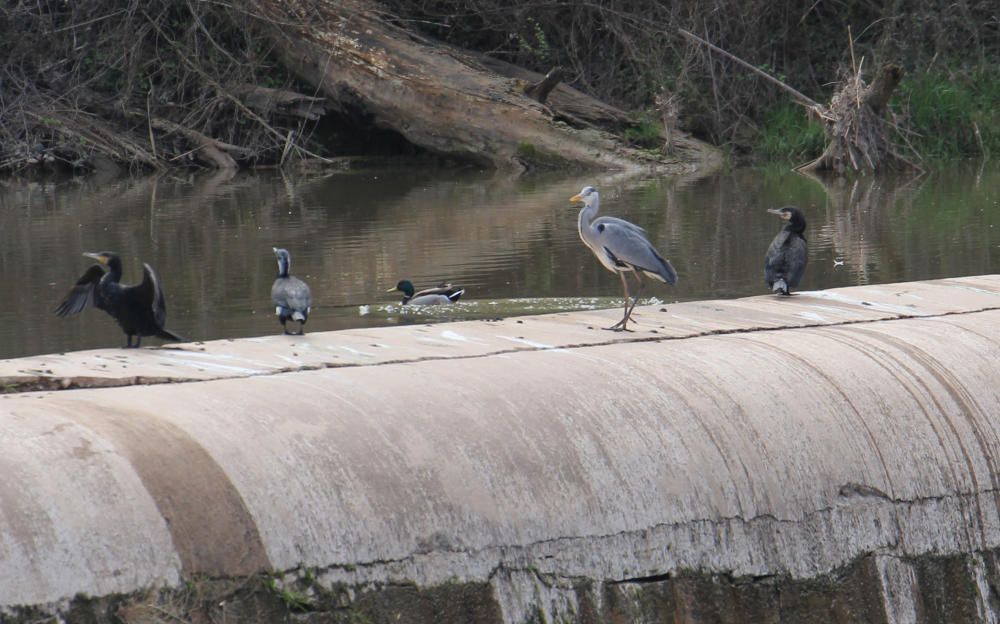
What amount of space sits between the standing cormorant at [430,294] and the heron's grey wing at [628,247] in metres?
3.66

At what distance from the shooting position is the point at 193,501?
4.19 meters

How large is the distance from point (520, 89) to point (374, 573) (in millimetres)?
15838

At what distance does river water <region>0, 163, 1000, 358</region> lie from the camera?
10523 mm

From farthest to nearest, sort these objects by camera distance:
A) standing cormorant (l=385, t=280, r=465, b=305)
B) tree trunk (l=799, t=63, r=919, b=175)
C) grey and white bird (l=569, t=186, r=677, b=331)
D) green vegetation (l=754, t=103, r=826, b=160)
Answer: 1. green vegetation (l=754, t=103, r=826, b=160)
2. tree trunk (l=799, t=63, r=919, b=175)
3. standing cormorant (l=385, t=280, r=465, b=305)
4. grey and white bird (l=569, t=186, r=677, b=331)

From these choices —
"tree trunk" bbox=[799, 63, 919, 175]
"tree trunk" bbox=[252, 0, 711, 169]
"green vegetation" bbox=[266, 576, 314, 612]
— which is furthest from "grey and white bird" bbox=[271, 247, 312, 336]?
"tree trunk" bbox=[799, 63, 919, 175]

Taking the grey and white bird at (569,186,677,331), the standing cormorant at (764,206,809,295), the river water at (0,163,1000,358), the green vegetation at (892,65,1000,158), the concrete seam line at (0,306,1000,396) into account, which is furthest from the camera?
the green vegetation at (892,65,1000,158)

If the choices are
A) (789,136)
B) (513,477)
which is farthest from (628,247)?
(789,136)

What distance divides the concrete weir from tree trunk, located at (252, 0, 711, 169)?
13.3m

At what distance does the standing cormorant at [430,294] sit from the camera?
10188mm

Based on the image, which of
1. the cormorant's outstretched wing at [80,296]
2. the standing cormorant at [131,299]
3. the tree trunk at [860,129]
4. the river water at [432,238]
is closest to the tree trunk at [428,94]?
the river water at [432,238]

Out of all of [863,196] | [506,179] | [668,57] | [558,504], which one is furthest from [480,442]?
[668,57]

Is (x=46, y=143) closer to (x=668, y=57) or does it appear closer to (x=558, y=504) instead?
(x=668, y=57)

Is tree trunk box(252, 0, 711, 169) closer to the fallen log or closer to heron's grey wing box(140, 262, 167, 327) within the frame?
the fallen log

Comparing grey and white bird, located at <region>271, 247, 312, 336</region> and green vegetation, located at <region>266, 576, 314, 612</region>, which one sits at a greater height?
grey and white bird, located at <region>271, 247, 312, 336</region>
